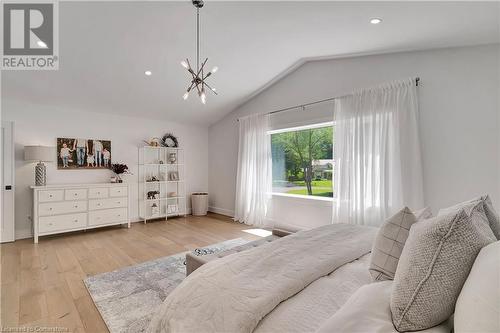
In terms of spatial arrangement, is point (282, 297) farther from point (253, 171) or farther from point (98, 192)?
point (98, 192)

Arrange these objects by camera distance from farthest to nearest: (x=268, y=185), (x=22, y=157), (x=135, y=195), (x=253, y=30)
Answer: (x=135, y=195) → (x=268, y=185) → (x=22, y=157) → (x=253, y=30)

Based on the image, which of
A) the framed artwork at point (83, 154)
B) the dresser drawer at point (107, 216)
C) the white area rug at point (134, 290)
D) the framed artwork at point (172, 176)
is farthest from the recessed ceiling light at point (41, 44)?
the framed artwork at point (172, 176)

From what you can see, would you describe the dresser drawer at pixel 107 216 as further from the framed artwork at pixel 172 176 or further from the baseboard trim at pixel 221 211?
the baseboard trim at pixel 221 211

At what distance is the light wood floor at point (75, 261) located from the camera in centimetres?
196

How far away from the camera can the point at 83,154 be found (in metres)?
4.69

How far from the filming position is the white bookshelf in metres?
5.43

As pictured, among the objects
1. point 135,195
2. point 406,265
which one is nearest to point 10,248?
point 135,195

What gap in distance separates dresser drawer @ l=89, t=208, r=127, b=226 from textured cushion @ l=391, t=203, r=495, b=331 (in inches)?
192

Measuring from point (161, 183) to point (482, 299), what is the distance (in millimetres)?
5747

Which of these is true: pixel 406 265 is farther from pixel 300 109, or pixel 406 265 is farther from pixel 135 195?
pixel 135 195

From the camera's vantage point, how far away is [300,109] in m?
4.44

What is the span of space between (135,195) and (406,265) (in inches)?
→ 215

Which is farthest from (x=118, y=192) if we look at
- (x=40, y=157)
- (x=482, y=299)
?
(x=482, y=299)

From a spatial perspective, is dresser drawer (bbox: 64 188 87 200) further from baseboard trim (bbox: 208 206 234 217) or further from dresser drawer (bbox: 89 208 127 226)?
baseboard trim (bbox: 208 206 234 217)
